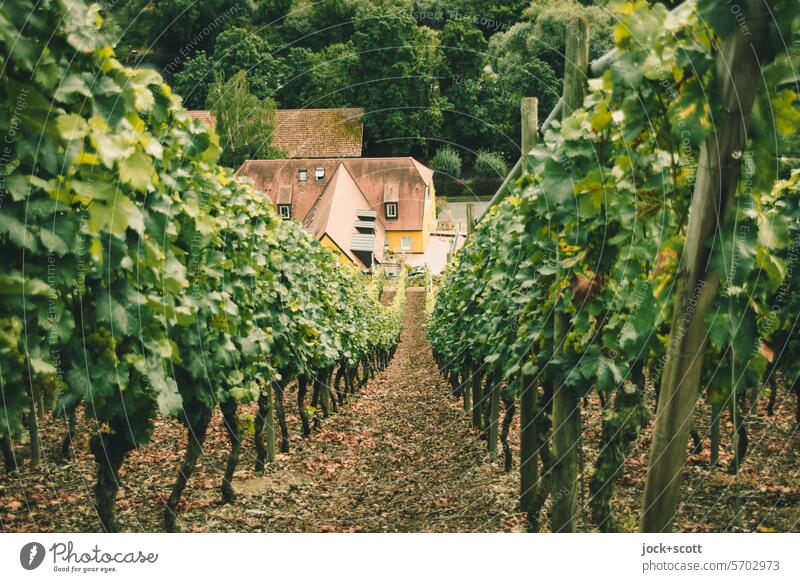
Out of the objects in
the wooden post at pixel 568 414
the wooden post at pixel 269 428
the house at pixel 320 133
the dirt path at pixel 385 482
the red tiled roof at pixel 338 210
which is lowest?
the dirt path at pixel 385 482

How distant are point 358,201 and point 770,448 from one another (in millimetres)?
40289

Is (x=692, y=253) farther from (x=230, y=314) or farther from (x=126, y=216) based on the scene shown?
(x=230, y=314)

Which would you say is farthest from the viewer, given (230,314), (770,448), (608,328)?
(770,448)

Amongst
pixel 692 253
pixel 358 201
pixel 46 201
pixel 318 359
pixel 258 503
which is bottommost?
pixel 258 503

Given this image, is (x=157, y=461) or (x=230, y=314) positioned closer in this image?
(x=230, y=314)

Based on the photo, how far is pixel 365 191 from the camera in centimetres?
5075

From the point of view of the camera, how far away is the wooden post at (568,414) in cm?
557

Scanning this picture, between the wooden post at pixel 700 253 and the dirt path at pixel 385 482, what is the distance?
3.44 metres

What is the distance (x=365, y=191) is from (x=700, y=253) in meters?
48.0

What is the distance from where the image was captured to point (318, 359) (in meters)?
12.4

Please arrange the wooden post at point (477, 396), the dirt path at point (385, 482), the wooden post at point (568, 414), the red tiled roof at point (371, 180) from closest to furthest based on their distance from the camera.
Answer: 1. the wooden post at point (568, 414)
2. the dirt path at point (385, 482)
3. the wooden post at point (477, 396)
4. the red tiled roof at point (371, 180)

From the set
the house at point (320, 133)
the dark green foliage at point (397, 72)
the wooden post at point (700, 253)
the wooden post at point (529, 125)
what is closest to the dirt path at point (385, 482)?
the wooden post at point (700, 253)

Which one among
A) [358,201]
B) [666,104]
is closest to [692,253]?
[666,104]

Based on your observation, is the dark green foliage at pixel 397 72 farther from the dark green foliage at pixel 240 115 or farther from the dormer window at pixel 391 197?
the dormer window at pixel 391 197
